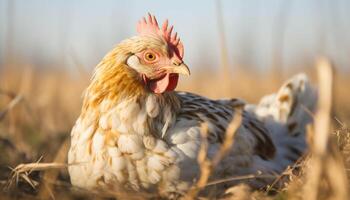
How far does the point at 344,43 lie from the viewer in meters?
6.51

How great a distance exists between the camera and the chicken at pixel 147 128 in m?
3.53

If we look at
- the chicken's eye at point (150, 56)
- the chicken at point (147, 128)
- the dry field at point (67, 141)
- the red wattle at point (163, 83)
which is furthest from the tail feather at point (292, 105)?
the chicken's eye at point (150, 56)

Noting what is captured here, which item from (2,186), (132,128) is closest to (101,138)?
(132,128)

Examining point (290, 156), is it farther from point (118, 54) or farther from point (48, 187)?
point (48, 187)

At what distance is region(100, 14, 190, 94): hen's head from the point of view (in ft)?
12.7

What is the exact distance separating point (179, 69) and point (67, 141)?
120 cm

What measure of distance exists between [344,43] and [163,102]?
136 inches

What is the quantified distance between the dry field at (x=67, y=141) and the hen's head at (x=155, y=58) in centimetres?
79

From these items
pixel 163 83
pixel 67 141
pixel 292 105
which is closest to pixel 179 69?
pixel 163 83

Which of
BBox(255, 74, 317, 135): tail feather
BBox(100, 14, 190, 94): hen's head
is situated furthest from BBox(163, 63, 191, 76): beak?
BBox(255, 74, 317, 135): tail feather

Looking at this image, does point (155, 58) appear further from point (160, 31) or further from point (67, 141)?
point (67, 141)

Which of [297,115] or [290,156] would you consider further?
[297,115]

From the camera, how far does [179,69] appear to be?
12.5 feet

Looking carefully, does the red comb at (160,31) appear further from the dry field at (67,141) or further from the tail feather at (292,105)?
the tail feather at (292,105)
